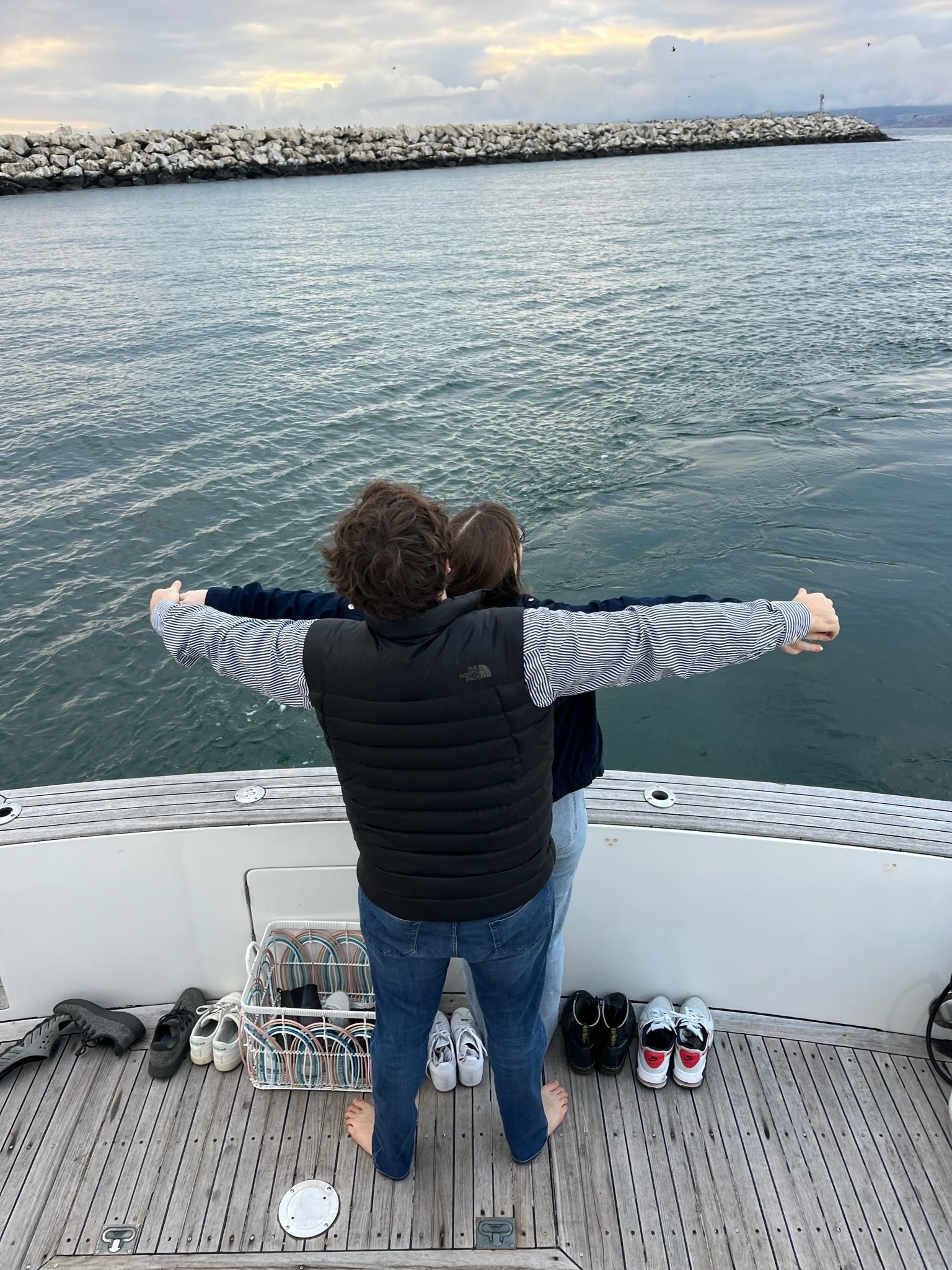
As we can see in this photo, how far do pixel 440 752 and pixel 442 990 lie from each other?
2.48 ft

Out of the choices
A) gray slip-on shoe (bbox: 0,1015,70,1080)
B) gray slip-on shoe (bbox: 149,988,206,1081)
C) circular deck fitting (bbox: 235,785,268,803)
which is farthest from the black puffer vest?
gray slip-on shoe (bbox: 0,1015,70,1080)

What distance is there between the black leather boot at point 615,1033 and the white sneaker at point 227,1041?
110cm

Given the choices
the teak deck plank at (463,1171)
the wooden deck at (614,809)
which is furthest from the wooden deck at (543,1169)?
the wooden deck at (614,809)

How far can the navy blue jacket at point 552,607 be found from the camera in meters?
1.81

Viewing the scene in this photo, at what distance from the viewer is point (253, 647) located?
1539 mm

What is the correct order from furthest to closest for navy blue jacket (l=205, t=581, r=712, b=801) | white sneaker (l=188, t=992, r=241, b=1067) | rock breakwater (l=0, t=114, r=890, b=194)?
rock breakwater (l=0, t=114, r=890, b=194), white sneaker (l=188, t=992, r=241, b=1067), navy blue jacket (l=205, t=581, r=712, b=801)

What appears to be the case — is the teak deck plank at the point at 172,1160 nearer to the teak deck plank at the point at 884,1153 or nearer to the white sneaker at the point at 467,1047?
the white sneaker at the point at 467,1047

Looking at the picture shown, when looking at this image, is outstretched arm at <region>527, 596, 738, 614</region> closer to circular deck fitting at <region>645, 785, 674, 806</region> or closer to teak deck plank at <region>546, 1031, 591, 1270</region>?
circular deck fitting at <region>645, 785, 674, 806</region>

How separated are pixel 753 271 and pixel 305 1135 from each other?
76.1ft

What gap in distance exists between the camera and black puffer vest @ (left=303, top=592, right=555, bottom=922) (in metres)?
1.39

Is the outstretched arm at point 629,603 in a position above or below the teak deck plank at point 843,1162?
above

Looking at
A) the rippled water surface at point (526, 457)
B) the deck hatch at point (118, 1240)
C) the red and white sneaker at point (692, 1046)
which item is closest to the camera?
the deck hatch at point (118, 1240)

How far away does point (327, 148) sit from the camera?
64.5 m

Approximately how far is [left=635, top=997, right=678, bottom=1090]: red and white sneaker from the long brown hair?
1526mm
